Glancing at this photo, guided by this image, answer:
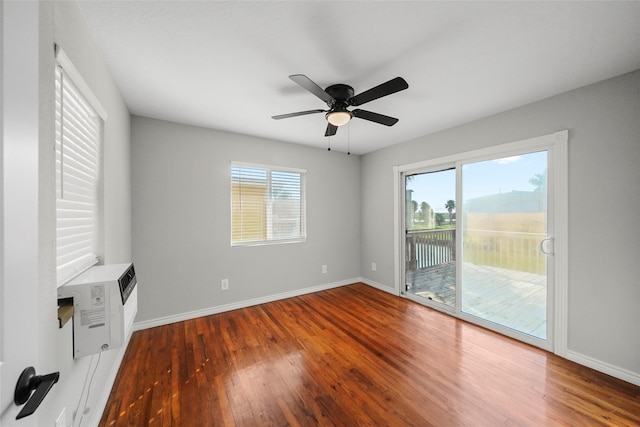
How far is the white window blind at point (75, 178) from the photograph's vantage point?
1.20 metres

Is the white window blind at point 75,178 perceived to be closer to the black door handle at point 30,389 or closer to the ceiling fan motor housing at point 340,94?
the black door handle at point 30,389

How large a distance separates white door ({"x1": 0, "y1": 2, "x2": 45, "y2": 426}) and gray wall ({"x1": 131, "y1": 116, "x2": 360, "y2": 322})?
239 centimetres

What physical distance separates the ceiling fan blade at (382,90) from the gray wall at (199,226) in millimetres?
1928

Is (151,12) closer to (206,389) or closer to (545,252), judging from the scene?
(206,389)

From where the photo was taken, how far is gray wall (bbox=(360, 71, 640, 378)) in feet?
6.13

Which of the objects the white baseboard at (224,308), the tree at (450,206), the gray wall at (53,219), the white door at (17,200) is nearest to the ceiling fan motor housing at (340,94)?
the gray wall at (53,219)

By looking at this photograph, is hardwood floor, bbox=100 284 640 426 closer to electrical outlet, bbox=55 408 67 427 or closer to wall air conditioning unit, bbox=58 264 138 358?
electrical outlet, bbox=55 408 67 427

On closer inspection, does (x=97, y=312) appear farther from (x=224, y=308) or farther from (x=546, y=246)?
(x=546, y=246)

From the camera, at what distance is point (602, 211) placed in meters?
2.00

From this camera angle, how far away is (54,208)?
3.41 feet

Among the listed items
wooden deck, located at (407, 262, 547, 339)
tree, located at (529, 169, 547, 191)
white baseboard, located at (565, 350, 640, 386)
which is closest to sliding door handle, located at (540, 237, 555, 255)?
wooden deck, located at (407, 262, 547, 339)

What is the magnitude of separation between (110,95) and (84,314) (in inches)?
65.1

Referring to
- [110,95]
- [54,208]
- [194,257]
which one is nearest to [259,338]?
[194,257]

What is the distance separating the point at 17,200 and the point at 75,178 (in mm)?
1055
